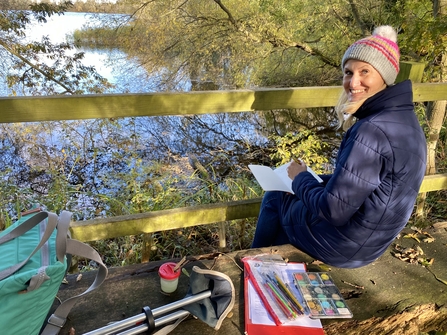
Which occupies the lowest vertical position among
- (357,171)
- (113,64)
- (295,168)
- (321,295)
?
(321,295)

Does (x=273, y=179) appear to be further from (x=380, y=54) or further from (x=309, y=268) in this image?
(x=380, y=54)

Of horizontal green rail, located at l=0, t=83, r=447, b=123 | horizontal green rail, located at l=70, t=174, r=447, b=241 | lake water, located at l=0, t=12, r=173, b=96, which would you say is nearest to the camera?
horizontal green rail, located at l=0, t=83, r=447, b=123

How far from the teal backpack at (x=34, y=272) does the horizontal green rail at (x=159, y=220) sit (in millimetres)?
453

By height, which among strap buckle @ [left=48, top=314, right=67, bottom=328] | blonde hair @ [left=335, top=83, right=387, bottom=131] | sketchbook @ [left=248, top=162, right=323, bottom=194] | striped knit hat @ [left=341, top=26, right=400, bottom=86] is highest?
striped knit hat @ [left=341, top=26, right=400, bottom=86]

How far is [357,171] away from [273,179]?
64cm

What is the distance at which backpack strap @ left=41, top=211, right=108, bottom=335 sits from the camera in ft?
4.18

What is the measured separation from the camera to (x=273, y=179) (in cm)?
199

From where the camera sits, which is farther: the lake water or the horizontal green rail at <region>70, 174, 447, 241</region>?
the lake water

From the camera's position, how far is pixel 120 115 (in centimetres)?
177

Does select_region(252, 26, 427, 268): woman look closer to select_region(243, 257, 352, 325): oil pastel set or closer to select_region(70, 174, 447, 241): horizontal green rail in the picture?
select_region(243, 257, 352, 325): oil pastel set

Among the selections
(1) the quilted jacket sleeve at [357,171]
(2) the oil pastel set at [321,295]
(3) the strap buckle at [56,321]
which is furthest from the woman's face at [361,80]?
(3) the strap buckle at [56,321]

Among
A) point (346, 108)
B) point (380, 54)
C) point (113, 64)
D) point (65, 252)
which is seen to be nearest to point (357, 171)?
point (346, 108)

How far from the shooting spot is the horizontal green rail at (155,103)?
1.66 m

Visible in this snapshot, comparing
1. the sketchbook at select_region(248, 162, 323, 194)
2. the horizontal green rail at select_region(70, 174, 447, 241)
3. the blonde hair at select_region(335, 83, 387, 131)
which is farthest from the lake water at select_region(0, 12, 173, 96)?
the blonde hair at select_region(335, 83, 387, 131)
